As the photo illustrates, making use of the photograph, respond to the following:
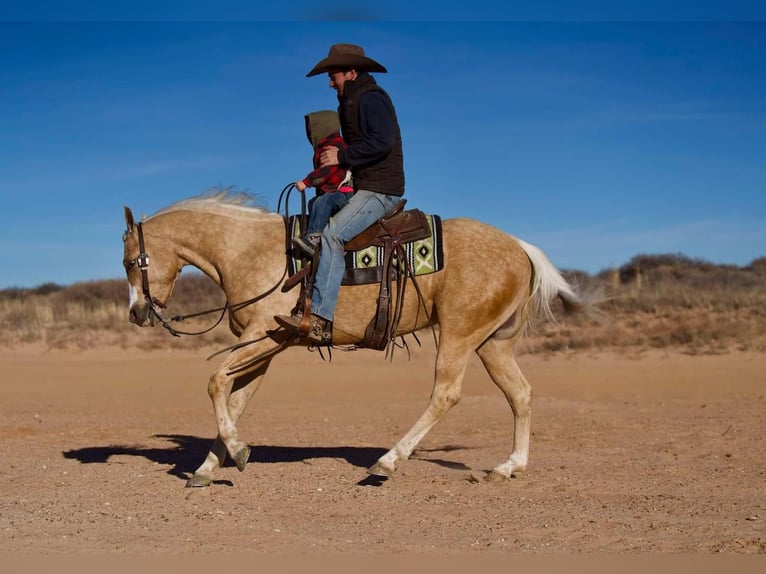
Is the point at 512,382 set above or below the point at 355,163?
below

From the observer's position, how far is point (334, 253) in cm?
877

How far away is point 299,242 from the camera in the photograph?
8867 millimetres

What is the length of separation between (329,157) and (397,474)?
10.7 ft

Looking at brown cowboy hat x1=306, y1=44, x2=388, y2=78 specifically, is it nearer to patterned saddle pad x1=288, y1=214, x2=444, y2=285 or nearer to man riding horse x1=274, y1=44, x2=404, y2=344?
man riding horse x1=274, y1=44, x2=404, y2=344

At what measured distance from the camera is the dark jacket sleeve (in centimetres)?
881

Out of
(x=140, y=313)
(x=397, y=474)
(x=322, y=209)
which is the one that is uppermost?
(x=322, y=209)

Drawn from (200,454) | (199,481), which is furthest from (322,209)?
(200,454)

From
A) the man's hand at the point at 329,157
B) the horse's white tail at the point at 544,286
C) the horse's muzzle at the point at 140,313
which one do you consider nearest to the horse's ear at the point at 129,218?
the horse's muzzle at the point at 140,313

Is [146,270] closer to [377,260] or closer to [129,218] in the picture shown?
[129,218]

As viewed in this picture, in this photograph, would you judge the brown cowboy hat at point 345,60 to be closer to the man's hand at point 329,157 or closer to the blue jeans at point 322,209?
the man's hand at point 329,157

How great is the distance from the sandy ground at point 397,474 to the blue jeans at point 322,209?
8.11 ft

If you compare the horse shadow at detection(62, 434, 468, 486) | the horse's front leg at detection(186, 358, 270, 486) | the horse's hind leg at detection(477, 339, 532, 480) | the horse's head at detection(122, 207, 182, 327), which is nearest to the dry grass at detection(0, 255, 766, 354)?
the horse shadow at detection(62, 434, 468, 486)

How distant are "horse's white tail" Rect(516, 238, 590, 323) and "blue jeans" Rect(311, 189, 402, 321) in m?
1.84

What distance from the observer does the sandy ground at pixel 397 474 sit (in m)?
6.64
